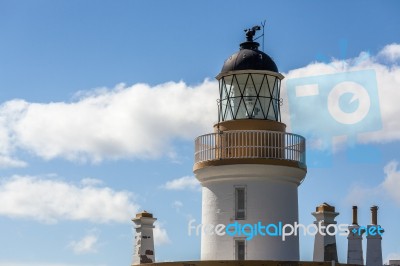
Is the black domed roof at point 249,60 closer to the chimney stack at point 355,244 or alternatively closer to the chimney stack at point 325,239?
the chimney stack at point 325,239

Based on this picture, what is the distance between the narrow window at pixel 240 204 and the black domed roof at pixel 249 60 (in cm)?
441

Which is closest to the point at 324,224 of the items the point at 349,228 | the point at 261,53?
the point at 349,228

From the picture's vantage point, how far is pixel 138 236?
31.4m

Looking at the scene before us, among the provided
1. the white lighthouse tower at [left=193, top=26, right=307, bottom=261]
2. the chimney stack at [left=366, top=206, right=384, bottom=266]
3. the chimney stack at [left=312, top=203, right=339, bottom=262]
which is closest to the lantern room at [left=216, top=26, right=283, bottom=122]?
the white lighthouse tower at [left=193, top=26, right=307, bottom=261]

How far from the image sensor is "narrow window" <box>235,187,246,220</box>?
29609mm

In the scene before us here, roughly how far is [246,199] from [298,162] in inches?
92.2

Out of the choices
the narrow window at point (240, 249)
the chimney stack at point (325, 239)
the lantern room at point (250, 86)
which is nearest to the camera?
the narrow window at point (240, 249)

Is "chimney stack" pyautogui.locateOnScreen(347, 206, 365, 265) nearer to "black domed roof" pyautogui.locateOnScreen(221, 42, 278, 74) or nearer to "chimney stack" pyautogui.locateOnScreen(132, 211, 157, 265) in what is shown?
"black domed roof" pyautogui.locateOnScreen(221, 42, 278, 74)

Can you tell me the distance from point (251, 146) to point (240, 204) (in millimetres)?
2023

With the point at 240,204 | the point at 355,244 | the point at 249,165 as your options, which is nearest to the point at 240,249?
the point at 240,204

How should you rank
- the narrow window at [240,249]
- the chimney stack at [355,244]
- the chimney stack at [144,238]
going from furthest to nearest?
1. the chimney stack at [144,238]
2. the chimney stack at [355,244]
3. the narrow window at [240,249]

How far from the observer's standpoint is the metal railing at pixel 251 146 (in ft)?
98.4

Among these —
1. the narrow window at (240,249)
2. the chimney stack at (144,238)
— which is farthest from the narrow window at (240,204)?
the chimney stack at (144,238)

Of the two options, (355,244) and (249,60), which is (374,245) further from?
(249,60)
